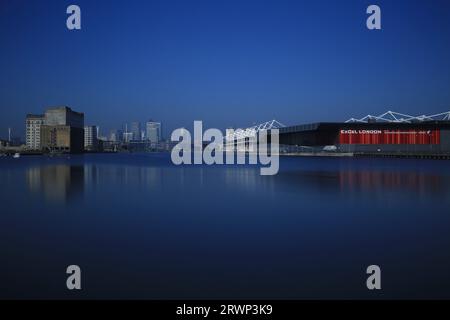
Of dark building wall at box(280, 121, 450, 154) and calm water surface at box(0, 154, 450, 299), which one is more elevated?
dark building wall at box(280, 121, 450, 154)

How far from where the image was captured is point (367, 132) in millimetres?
100625

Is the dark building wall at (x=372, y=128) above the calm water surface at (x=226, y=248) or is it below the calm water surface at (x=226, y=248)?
above

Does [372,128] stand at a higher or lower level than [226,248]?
higher

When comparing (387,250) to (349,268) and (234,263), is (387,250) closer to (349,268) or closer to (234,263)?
(349,268)

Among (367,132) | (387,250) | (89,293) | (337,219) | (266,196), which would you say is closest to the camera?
(89,293)

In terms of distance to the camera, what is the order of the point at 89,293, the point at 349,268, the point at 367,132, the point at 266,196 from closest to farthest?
the point at 89,293, the point at 349,268, the point at 266,196, the point at 367,132

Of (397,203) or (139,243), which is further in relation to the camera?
(397,203)

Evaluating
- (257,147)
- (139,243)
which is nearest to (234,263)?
(139,243)

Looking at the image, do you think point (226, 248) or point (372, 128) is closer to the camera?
point (226, 248)

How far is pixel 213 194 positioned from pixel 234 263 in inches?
540

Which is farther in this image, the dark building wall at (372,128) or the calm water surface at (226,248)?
the dark building wall at (372,128)

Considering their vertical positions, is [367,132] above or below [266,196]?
above

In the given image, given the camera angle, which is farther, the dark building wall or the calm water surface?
the dark building wall

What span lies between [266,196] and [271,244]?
10726 millimetres
